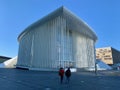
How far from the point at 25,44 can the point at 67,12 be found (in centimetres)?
1468

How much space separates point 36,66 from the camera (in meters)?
38.2

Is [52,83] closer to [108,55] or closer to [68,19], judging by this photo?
[68,19]

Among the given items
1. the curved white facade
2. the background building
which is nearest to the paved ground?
the curved white facade

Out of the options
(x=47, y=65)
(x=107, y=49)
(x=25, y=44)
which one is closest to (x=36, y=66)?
(x=47, y=65)

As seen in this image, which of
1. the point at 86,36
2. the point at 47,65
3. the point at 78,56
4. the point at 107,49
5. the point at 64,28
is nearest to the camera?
the point at 47,65

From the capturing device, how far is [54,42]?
3916cm

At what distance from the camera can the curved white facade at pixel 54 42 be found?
38281 mm

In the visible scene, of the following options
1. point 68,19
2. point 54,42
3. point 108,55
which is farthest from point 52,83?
point 108,55

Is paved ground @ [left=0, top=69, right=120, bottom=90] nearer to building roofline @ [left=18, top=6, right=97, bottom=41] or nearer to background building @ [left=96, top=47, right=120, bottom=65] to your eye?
building roofline @ [left=18, top=6, right=97, bottom=41]

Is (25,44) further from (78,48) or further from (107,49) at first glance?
(107,49)

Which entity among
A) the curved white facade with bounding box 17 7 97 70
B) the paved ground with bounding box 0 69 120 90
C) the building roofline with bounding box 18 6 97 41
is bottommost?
the paved ground with bounding box 0 69 120 90

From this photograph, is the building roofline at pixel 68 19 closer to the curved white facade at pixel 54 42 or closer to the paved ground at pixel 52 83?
the curved white facade at pixel 54 42

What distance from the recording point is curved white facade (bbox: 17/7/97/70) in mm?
38281

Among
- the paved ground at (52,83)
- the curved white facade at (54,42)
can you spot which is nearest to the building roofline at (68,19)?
the curved white facade at (54,42)
